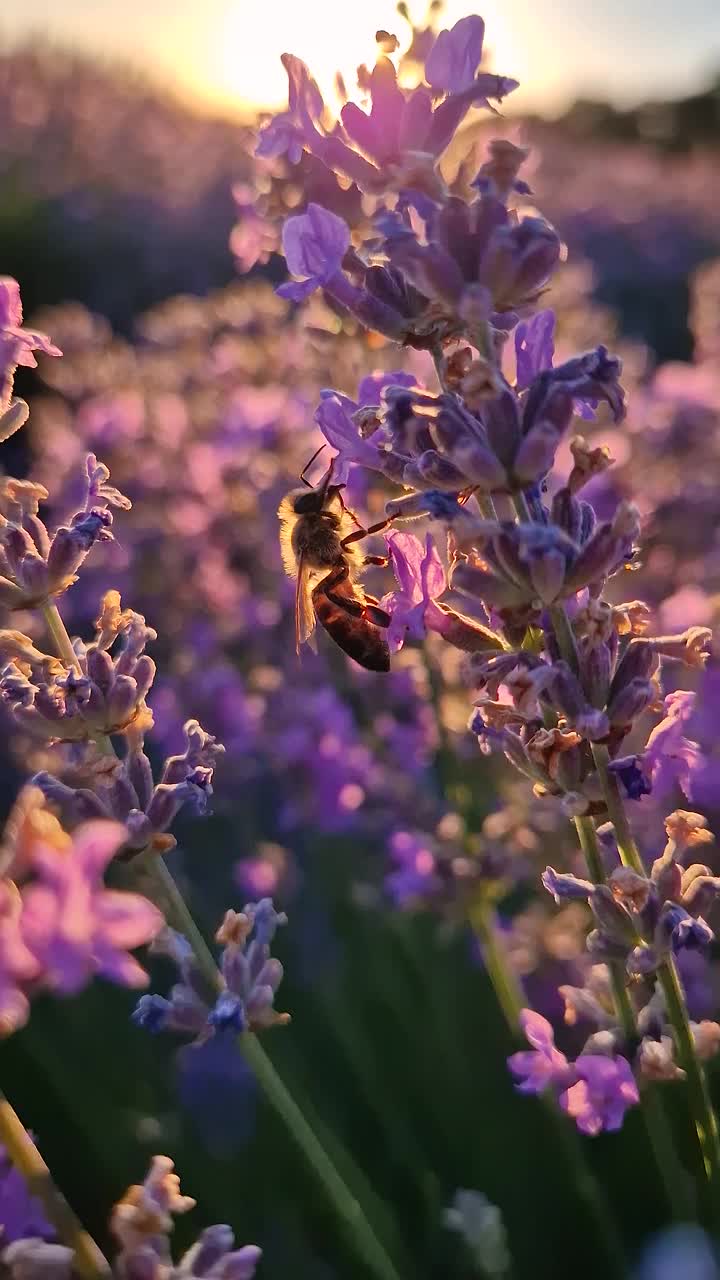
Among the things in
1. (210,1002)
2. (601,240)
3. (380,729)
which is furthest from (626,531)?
(601,240)

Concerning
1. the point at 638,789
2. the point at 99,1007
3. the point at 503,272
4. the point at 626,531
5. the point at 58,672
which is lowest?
the point at 99,1007

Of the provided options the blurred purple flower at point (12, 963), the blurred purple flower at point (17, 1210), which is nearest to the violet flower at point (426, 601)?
the blurred purple flower at point (12, 963)

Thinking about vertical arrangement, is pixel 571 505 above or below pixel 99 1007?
above

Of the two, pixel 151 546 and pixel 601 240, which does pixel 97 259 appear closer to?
pixel 601 240

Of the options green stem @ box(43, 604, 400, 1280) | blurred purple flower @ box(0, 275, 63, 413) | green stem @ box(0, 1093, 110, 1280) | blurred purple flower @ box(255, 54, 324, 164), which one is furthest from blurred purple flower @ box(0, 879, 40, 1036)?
blurred purple flower @ box(255, 54, 324, 164)

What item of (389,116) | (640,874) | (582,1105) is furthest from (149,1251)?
(389,116)

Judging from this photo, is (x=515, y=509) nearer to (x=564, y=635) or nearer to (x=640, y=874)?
(x=564, y=635)
